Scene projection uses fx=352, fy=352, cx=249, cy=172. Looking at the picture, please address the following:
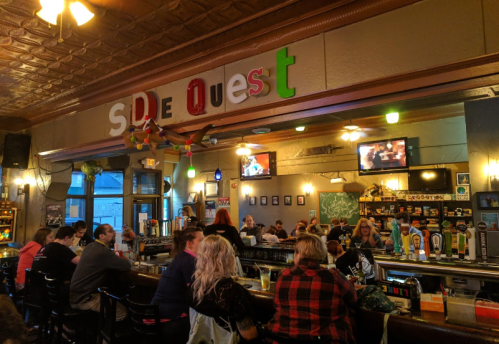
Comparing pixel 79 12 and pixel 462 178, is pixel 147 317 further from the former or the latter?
pixel 462 178

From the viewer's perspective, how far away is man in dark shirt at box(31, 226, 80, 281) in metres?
3.96

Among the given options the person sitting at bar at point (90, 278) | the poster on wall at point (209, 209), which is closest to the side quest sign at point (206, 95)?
the person sitting at bar at point (90, 278)

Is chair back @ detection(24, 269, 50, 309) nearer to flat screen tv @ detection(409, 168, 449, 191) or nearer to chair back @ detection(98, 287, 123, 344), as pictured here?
chair back @ detection(98, 287, 123, 344)

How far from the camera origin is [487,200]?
5410mm

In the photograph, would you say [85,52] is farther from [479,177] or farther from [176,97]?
[479,177]

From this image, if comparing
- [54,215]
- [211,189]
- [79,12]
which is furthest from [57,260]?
[211,189]

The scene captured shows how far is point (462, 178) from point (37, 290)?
26.8 ft

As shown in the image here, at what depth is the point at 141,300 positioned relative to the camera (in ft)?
13.8

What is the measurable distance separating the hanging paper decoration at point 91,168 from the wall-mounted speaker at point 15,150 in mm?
1176

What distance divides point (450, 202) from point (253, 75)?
263 inches

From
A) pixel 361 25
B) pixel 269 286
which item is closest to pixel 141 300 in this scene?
pixel 269 286

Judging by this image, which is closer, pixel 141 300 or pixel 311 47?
pixel 311 47

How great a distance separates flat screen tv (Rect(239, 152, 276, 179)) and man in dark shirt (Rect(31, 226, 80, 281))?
19.2ft

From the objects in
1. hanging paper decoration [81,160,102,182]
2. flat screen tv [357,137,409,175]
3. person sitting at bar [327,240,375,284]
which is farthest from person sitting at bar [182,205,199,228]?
flat screen tv [357,137,409,175]
